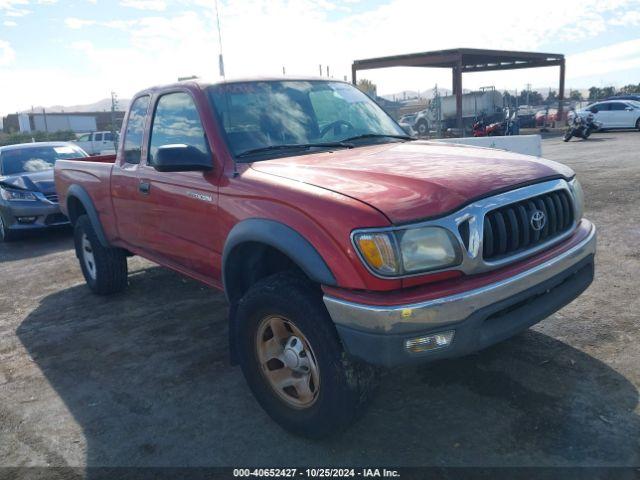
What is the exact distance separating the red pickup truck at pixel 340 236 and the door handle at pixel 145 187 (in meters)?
0.03

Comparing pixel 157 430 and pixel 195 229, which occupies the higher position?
pixel 195 229

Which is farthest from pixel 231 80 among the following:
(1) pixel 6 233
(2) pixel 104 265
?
(1) pixel 6 233

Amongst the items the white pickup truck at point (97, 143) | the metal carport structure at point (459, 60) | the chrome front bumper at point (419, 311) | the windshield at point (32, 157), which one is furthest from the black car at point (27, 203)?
the metal carport structure at point (459, 60)

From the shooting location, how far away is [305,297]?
2.65 metres

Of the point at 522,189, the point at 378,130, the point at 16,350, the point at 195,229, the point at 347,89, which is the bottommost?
the point at 16,350

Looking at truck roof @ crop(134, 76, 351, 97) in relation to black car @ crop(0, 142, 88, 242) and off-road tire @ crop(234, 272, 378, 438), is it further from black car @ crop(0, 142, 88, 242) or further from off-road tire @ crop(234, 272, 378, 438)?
black car @ crop(0, 142, 88, 242)

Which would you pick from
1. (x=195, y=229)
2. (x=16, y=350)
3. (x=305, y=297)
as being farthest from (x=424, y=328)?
(x=16, y=350)

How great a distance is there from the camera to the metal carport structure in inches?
1083

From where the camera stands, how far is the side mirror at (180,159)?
3.22 m

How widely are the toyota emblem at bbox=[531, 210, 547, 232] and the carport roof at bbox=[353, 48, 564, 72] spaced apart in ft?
86.5

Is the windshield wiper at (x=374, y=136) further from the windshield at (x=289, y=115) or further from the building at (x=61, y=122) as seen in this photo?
the building at (x=61, y=122)

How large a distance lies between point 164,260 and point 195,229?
77 cm

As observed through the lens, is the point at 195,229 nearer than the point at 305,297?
No

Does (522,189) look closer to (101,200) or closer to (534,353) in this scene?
(534,353)
